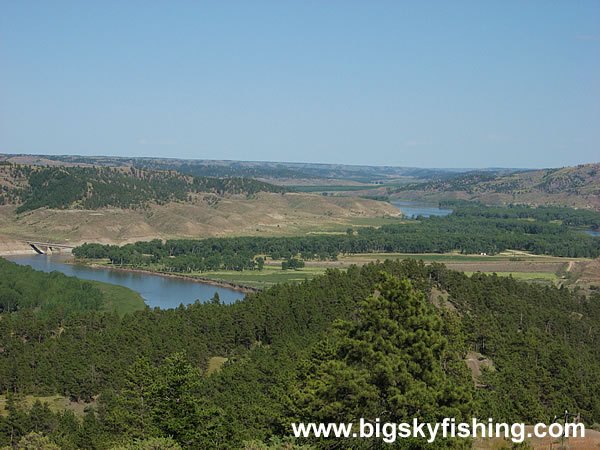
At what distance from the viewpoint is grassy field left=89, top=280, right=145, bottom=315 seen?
353ft

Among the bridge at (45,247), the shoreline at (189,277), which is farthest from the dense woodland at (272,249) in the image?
the bridge at (45,247)

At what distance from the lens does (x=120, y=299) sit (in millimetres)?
115125

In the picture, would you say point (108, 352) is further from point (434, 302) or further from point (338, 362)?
point (338, 362)

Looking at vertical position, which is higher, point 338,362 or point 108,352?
point 338,362

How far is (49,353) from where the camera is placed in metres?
66.1

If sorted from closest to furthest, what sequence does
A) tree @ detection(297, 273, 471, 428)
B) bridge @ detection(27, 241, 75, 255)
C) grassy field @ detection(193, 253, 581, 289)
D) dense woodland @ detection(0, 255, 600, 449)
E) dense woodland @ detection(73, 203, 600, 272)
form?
tree @ detection(297, 273, 471, 428) → dense woodland @ detection(0, 255, 600, 449) → grassy field @ detection(193, 253, 581, 289) → dense woodland @ detection(73, 203, 600, 272) → bridge @ detection(27, 241, 75, 255)

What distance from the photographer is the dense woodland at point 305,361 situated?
96.1 feet

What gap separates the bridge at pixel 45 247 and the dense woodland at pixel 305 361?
79455 mm

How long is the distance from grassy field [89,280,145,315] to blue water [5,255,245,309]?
219cm

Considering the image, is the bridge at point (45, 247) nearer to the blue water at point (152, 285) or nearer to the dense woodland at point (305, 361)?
the blue water at point (152, 285)

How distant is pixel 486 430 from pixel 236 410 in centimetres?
1812

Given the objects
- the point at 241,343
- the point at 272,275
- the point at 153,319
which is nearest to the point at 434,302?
the point at 241,343

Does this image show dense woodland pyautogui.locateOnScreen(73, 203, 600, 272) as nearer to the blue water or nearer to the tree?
the blue water

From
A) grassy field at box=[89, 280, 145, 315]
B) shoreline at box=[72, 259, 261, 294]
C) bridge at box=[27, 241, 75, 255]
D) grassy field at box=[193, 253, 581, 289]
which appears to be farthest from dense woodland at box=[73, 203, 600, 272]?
grassy field at box=[89, 280, 145, 315]
